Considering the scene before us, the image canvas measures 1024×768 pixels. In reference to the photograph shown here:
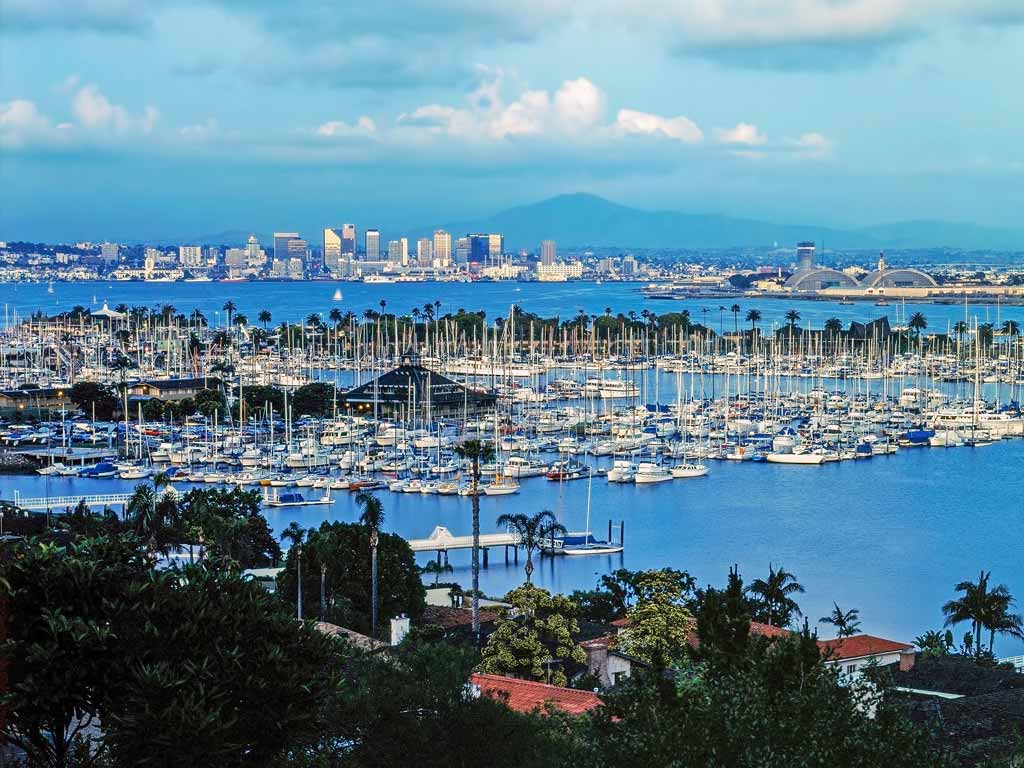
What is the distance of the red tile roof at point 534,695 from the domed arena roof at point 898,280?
161m

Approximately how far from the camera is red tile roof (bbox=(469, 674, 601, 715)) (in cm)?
1280

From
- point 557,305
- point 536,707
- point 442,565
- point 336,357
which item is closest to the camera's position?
point 536,707

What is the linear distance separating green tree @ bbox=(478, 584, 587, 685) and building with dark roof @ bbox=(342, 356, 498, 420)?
124 ft

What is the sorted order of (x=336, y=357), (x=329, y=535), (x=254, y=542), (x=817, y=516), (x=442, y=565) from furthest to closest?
(x=336, y=357), (x=817, y=516), (x=442, y=565), (x=254, y=542), (x=329, y=535)

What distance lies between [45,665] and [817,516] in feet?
111

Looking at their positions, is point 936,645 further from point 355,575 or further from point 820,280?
point 820,280

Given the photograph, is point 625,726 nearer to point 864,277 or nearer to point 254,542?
point 254,542

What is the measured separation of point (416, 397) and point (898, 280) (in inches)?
4912

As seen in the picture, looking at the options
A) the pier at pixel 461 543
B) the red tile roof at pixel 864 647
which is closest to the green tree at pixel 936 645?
the red tile roof at pixel 864 647

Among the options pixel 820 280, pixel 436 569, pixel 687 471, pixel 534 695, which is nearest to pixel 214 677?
pixel 534 695

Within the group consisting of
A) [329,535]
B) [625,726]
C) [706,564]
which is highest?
[625,726]

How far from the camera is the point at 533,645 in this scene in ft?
53.5

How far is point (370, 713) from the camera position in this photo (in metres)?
10.4

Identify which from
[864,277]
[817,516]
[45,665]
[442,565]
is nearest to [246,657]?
[45,665]
